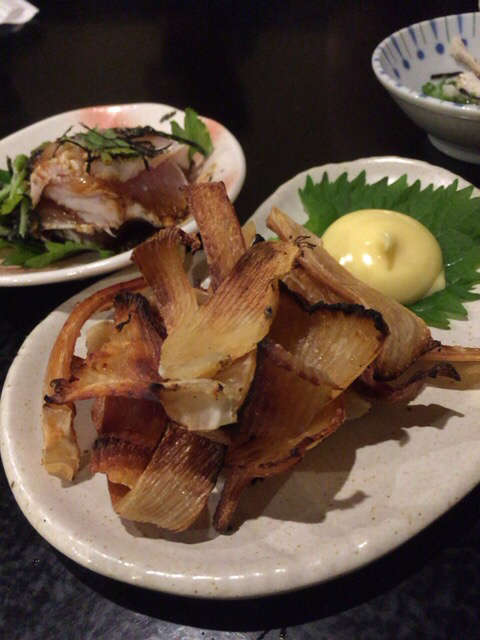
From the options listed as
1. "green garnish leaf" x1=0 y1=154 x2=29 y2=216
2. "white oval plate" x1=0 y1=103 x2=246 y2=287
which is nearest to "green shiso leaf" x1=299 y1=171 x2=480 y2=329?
"white oval plate" x1=0 y1=103 x2=246 y2=287

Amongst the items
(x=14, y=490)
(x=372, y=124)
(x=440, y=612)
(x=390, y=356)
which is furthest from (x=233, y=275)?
(x=372, y=124)

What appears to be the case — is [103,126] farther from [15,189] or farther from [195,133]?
[15,189]

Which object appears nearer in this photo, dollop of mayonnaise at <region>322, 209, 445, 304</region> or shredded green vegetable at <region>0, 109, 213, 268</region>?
dollop of mayonnaise at <region>322, 209, 445, 304</region>

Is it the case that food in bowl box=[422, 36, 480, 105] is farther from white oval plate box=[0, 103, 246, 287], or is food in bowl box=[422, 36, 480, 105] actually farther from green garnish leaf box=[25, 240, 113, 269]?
green garnish leaf box=[25, 240, 113, 269]

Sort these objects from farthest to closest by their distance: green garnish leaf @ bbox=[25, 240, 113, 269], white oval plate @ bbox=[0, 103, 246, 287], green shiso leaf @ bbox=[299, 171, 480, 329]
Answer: green garnish leaf @ bbox=[25, 240, 113, 269] < white oval plate @ bbox=[0, 103, 246, 287] < green shiso leaf @ bbox=[299, 171, 480, 329]

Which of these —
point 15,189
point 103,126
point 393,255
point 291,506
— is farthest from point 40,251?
point 291,506

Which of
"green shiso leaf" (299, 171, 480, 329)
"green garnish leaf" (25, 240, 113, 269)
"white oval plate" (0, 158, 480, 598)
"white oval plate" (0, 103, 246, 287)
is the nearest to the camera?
"white oval plate" (0, 158, 480, 598)
